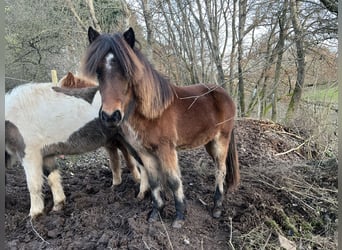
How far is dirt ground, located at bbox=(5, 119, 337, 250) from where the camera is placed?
2.35 metres

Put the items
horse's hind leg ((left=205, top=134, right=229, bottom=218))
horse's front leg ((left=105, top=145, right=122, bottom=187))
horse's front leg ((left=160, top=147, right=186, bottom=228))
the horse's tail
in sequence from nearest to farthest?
horse's front leg ((left=160, top=147, right=186, bottom=228)) < horse's hind leg ((left=205, top=134, right=229, bottom=218)) < the horse's tail < horse's front leg ((left=105, top=145, right=122, bottom=187))

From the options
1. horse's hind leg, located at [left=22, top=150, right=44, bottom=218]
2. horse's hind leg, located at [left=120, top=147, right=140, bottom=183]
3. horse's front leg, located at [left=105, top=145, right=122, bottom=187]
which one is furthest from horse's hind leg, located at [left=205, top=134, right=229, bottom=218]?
horse's hind leg, located at [left=22, top=150, right=44, bottom=218]

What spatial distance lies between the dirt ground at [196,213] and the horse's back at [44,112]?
2.26 ft

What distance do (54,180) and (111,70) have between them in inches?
58.2

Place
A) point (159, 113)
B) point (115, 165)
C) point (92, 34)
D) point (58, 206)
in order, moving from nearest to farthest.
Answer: point (92, 34) → point (159, 113) → point (58, 206) → point (115, 165)

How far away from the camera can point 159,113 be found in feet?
7.95

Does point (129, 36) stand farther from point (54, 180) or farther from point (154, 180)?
Answer: point (54, 180)

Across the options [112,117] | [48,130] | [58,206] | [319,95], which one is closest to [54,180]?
[58,206]

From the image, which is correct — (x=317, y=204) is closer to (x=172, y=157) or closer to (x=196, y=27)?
(x=172, y=157)

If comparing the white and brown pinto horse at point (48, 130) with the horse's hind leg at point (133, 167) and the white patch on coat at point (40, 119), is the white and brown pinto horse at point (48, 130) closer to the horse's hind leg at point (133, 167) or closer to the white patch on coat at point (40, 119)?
the white patch on coat at point (40, 119)

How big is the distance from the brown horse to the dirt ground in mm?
178

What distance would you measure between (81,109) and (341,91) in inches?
94.3

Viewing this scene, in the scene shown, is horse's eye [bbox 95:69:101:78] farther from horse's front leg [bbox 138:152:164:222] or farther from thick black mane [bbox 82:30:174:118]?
horse's front leg [bbox 138:152:164:222]

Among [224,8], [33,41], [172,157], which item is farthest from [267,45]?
[33,41]
